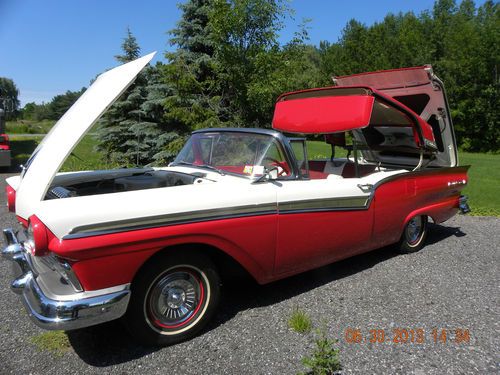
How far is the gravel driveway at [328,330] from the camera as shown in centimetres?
251

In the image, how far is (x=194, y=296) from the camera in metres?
2.81

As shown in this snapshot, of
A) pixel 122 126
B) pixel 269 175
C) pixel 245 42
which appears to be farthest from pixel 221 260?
pixel 122 126

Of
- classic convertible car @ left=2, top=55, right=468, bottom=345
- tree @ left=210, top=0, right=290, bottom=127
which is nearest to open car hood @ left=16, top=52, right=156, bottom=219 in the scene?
classic convertible car @ left=2, top=55, right=468, bottom=345

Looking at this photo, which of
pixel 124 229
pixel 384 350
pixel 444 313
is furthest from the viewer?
pixel 444 313

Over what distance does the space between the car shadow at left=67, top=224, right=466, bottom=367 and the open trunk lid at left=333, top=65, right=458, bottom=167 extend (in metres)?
1.50

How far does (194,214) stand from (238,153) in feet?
3.58

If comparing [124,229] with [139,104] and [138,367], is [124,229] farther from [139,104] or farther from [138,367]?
[139,104]

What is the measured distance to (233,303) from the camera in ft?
11.1

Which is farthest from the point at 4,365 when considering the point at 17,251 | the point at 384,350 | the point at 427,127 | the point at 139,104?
the point at 139,104

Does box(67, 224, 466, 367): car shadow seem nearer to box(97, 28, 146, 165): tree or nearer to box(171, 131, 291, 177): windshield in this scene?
box(171, 131, 291, 177): windshield

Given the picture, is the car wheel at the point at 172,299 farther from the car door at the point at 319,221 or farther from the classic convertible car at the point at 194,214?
the car door at the point at 319,221

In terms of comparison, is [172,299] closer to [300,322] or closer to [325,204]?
[300,322]

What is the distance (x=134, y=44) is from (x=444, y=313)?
1363 cm

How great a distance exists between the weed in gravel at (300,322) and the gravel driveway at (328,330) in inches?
2.5
